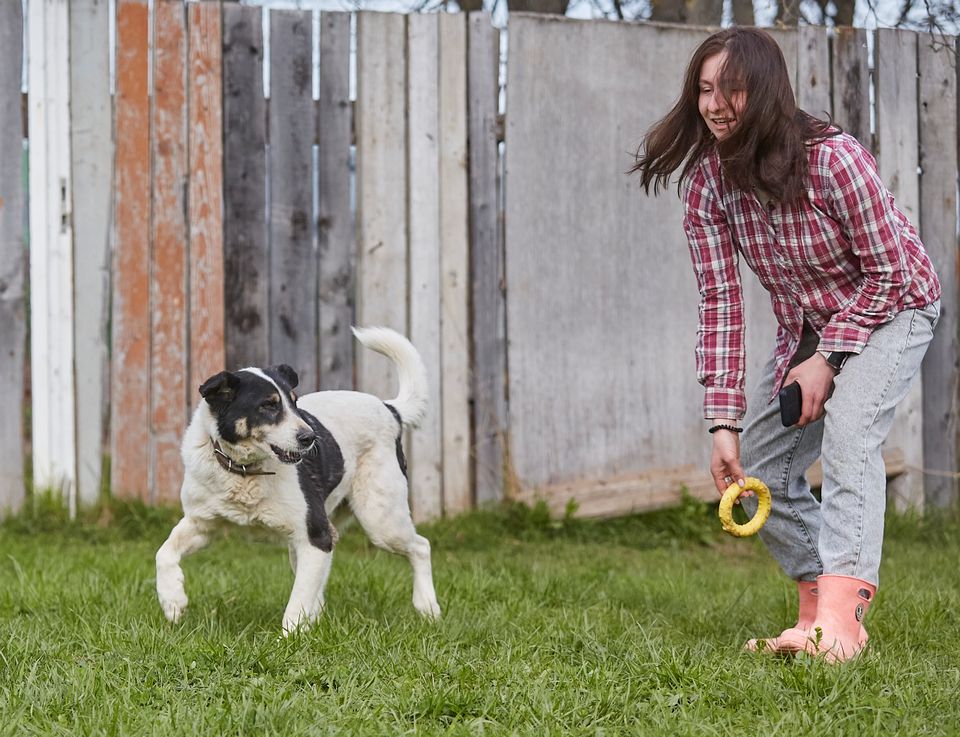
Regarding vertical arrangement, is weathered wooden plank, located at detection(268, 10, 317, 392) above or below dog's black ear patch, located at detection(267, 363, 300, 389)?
above

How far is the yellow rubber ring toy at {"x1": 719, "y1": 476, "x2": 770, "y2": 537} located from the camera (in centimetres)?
378

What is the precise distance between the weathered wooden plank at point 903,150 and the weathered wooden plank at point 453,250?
2.58 metres

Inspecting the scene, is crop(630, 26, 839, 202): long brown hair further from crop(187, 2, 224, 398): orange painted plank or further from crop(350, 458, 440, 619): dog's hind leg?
crop(187, 2, 224, 398): orange painted plank

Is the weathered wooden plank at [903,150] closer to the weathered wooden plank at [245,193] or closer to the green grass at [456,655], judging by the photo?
the green grass at [456,655]

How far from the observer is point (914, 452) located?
7.14 m

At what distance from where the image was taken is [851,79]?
7016mm

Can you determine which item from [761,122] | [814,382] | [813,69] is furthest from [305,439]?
[813,69]

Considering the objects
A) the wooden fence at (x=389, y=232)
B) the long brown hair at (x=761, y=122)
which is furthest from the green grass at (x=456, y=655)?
the long brown hair at (x=761, y=122)

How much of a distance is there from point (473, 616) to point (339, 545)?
2244mm

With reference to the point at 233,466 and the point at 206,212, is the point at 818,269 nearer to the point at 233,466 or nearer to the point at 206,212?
the point at 233,466

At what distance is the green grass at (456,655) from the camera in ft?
9.85

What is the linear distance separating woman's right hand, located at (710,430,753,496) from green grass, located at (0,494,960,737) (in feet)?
1.85

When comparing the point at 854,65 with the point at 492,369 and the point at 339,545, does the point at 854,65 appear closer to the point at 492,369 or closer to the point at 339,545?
the point at 492,369

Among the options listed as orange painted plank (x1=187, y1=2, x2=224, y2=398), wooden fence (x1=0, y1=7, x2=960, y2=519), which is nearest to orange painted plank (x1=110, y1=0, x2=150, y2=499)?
wooden fence (x1=0, y1=7, x2=960, y2=519)
